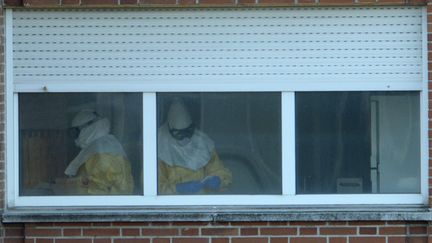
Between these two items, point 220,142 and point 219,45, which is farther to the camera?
point 220,142

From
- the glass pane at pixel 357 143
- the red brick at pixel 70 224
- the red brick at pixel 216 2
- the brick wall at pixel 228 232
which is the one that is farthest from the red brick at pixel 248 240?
the red brick at pixel 216 2

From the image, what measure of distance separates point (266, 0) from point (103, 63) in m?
1.42

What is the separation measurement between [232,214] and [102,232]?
3.47 feet

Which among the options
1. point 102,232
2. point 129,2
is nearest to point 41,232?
point 102,232

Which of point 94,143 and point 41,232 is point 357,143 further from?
point 41,232

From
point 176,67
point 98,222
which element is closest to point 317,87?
point 176,67

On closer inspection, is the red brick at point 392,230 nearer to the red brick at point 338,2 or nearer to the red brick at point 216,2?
the red brick at point 338,2

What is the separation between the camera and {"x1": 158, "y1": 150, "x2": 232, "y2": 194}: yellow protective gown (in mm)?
7266

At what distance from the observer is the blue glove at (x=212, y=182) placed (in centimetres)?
727

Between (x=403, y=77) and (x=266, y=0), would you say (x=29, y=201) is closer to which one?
(x=266, y=0)

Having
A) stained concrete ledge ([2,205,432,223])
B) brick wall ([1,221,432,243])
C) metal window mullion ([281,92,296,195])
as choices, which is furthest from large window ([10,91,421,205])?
brick wall ([1,221,432,243])

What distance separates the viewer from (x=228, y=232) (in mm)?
7047

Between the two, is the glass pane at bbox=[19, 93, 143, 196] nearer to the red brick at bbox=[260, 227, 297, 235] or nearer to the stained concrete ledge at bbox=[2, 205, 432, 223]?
the stained concrete ledge at bbox=[2, 205, 432, 223]

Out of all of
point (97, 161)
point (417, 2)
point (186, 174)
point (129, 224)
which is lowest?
point (129, 224)
